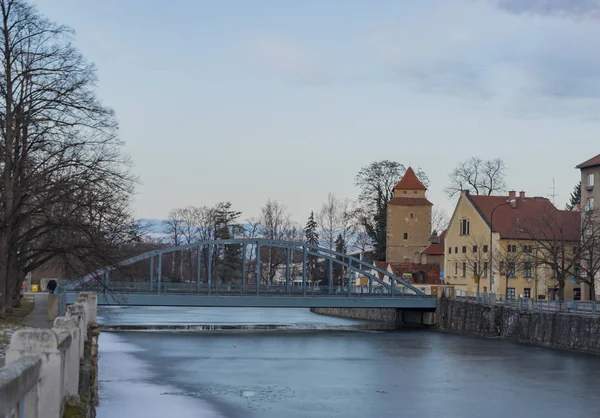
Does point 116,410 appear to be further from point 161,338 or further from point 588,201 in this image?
point 588,201

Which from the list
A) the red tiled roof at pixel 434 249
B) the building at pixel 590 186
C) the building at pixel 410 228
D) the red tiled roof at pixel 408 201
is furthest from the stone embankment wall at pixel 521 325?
the red tiled roof at pixel 408 201

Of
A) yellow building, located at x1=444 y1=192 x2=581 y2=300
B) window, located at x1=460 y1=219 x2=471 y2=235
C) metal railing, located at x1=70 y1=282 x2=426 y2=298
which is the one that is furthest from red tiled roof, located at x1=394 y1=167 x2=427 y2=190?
metal railing, located at x1=70 y1=282 x2=426 y2=298

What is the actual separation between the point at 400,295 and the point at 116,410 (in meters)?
39.1

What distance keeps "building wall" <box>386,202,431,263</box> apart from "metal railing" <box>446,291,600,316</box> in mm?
25154

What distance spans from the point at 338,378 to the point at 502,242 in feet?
112

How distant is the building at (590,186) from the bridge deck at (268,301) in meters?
10.5

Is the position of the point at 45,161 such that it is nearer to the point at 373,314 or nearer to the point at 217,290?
the point at 217,290

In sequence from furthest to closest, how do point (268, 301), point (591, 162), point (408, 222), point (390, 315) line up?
point (408, 222)
point (390, 315)
point (591, 162)
point (268, 301)

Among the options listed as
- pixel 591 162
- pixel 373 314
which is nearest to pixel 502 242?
pixel 591 162

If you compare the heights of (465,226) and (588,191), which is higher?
(588,191)

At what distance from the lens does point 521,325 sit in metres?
45.7

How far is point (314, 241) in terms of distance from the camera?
110250mm

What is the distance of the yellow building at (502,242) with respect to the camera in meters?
59.4

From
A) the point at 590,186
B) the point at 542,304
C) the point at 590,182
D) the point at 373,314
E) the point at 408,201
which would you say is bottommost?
the point at 373,314
